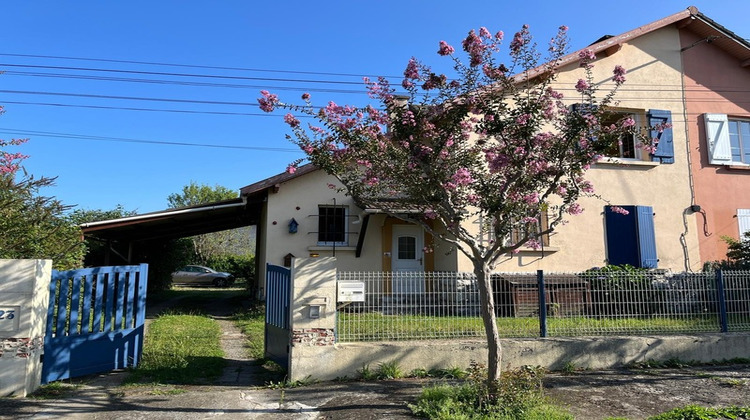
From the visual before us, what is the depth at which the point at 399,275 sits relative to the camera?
7117 millimetres

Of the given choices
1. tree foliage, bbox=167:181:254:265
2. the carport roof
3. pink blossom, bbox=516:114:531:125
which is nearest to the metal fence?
pink blossom, bbox=516:114:531:125

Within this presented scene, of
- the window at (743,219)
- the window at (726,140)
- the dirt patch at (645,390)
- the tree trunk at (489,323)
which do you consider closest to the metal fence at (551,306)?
the dirt patch at (645,390)

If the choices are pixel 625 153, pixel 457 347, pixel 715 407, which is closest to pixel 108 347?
pixel 457 347

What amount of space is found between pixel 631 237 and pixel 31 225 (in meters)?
13.8

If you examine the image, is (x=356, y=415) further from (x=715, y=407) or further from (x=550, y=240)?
(x=550, y=240)

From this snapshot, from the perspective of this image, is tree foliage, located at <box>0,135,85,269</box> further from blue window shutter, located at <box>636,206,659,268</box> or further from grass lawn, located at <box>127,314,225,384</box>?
blue window shutter, located at <box>636,206,659,268</box>

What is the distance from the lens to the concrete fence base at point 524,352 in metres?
6.54

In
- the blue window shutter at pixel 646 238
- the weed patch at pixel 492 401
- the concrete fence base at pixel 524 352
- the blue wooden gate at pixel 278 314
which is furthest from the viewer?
the blue window shutter at pixel 646 238

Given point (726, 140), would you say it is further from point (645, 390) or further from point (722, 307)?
point (645, 390)

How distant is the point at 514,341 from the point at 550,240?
655cm

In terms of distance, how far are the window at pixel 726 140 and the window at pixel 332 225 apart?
10707mm

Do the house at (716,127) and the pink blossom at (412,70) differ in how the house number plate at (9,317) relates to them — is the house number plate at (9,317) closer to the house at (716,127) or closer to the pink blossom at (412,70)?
the pink blossom at (412,70)

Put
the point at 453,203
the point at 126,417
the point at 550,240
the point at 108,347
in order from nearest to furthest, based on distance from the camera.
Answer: the point at 126,417 < the point at 453,203 < the point at 108,347 < the point at 550,240

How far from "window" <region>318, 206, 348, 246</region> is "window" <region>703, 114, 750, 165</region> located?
10.7 meters
